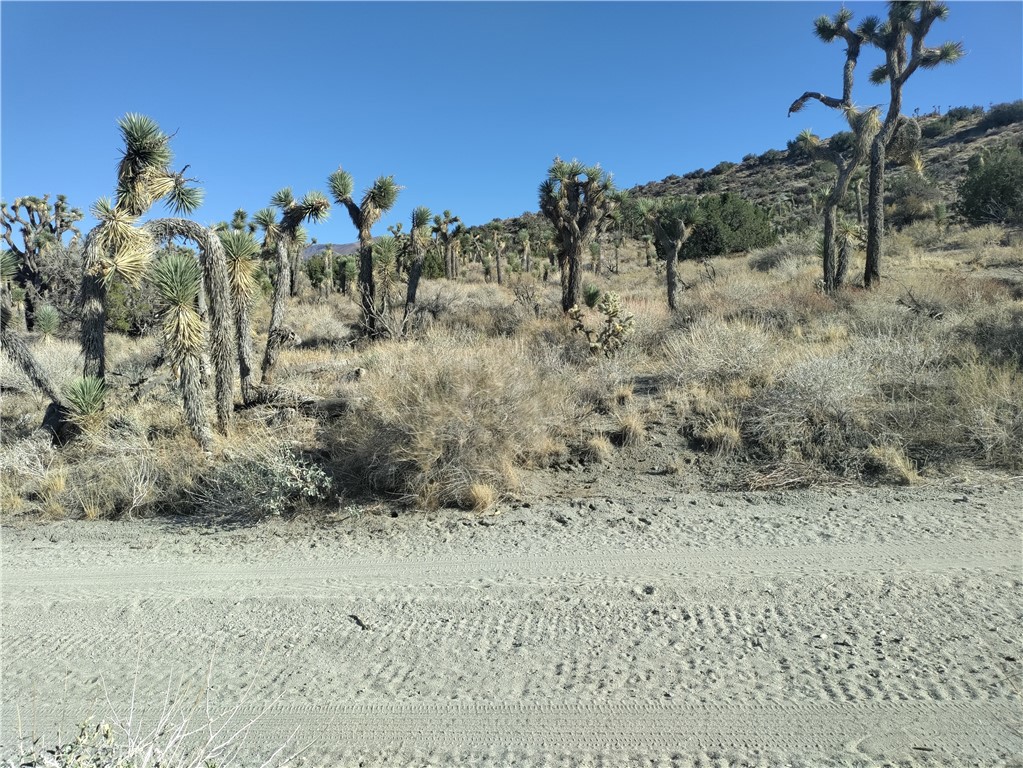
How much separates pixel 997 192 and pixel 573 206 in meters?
21.6

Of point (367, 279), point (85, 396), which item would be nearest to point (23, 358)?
point (85, 396)

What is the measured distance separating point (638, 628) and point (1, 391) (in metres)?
14.4

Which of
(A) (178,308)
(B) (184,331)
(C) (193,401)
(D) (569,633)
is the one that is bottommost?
(D) (569,633)

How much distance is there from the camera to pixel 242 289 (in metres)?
10.9

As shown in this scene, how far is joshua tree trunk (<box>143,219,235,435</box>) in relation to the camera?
951 cm

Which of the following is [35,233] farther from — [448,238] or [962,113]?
[962,113]

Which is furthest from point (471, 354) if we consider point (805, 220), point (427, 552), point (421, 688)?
point (805, 220)

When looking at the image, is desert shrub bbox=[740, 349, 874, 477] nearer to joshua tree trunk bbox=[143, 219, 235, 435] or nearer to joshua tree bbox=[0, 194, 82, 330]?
joshua tree trunk bbox=[143, 219, 235, 435]

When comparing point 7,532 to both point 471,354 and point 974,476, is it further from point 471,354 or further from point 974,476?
point 974,476

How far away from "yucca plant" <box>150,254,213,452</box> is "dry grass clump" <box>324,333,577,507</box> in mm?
2029

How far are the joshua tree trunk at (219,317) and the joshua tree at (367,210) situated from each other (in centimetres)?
703

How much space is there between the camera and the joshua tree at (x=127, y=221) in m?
9.12

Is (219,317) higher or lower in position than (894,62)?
lower

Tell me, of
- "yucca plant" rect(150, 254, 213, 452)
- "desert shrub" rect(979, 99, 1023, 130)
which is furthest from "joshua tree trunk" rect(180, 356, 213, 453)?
"desert shrub" rect(979, 99, 1023, 130)
